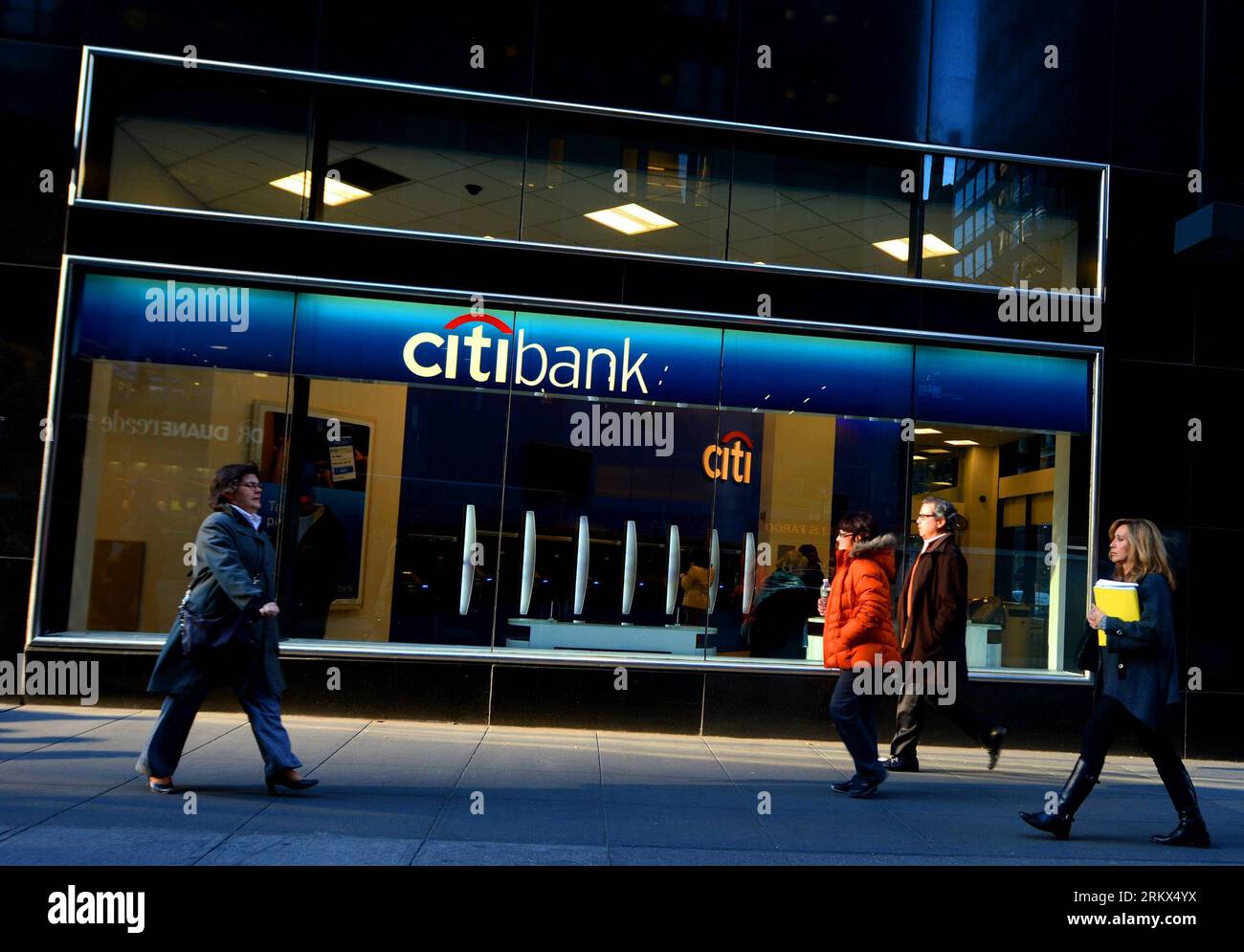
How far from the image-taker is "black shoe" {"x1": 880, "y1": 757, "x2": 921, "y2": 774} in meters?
7.67

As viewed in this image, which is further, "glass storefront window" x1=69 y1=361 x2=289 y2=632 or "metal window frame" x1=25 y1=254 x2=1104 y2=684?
"glass storefront window" x1=69 y1=361 x2=289 y2=632

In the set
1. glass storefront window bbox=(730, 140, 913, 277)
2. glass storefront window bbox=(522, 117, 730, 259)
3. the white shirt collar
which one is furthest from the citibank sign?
the white shirt collar

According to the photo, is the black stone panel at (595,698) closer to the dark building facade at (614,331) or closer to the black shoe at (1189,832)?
the dark building facade at (614,331)

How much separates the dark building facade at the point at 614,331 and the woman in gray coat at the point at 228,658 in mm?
2416

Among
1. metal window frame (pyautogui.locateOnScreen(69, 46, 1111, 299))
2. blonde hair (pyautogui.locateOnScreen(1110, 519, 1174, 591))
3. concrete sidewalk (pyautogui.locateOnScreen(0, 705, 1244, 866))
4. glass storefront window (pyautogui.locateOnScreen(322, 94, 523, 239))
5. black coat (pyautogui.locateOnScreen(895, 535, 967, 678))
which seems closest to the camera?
concrete sidewalk (pyautogui.locateOnScreen(0, 705, 1244, 866))

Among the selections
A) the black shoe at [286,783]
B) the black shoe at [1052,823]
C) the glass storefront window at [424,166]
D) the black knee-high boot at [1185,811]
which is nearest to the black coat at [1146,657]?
the black knee-high boot at [1185,811]

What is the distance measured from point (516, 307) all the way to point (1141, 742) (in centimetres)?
575

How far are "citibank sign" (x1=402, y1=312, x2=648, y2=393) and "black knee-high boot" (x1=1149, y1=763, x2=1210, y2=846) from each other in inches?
198

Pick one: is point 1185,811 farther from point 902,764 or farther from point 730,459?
point 730,459

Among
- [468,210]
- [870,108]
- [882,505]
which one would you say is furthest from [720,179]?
[882,505]

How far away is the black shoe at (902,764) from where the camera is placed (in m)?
7.67

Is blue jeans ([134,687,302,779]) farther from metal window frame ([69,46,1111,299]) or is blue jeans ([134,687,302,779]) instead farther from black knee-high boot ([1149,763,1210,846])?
black knee-high boot ([1149,763,1210,846])
